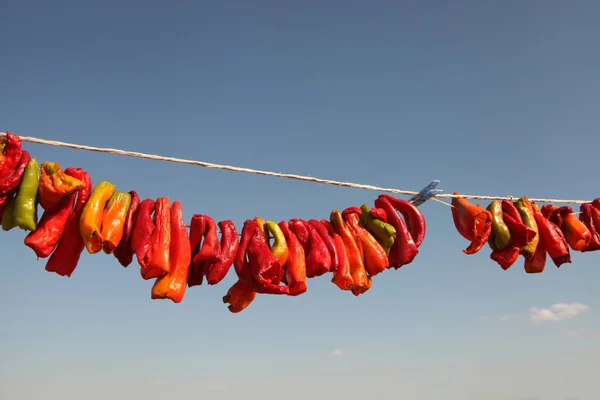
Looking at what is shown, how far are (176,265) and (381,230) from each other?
185cm

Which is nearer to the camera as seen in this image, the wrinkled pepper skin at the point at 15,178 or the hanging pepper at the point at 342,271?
the wrinkled pepper skin at the point at 15,178

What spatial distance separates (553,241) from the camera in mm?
6133

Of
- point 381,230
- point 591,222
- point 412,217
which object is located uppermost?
point 591,222

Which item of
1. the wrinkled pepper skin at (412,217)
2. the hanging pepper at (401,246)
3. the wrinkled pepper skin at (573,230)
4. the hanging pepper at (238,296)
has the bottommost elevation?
the hanging pepper at (238,296)

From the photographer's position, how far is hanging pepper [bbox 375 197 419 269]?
5.22 metres

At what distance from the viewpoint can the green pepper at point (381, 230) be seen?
521 centimetres

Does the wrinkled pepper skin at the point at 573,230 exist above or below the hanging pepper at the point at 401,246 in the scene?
above

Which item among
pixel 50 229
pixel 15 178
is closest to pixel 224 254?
pixel 50 229

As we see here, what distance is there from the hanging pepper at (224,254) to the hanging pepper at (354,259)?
0.98 meters

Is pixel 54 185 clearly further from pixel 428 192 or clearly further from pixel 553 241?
pixel 553 241

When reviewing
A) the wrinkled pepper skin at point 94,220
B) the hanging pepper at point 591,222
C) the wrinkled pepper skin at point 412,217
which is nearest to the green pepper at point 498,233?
the wrinkled pepper skin at point 412,217

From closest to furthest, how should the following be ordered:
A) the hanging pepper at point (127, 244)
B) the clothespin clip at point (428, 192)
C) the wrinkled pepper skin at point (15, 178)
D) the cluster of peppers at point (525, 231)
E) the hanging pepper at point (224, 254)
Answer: the wrinkled pepper skin at point (15, 178)
the hanging pepper at point (127, 244)
the hanging pepper at point (224, 254)
the clothespin clip at point (428, 192)
the cluster of peppers at point (525, 231)

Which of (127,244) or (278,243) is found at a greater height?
(278,243)

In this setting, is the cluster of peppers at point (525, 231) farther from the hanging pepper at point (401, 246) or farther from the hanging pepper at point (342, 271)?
the hanging pepper at point (342, 271)
